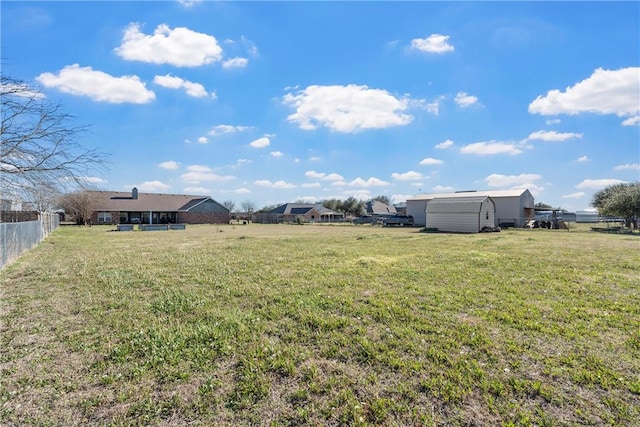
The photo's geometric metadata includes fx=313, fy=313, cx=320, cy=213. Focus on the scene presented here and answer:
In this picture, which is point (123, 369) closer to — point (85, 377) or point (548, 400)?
point (85, 377)

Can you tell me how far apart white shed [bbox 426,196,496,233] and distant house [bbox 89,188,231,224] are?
35.4 meters

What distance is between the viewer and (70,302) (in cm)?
595

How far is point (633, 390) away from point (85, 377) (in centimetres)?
544

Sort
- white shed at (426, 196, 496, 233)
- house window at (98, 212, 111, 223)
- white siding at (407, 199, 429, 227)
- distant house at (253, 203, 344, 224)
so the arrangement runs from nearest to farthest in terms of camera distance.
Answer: white shed at (426, 196, 496, 233), white siding at (407, 199, 429, 227), house window at (98, 212, 111, 223), distant house at (253, 203, 344, 224)

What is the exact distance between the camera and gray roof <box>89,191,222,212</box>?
44781 millimetres

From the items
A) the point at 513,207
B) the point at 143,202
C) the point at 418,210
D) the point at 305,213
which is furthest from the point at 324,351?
the point at 305,213

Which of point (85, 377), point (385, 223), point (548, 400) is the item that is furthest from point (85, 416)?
point (385, 223)

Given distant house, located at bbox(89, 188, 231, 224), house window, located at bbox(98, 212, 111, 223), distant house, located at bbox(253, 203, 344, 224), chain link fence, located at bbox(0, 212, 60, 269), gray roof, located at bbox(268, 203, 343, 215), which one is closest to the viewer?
chain link fence, located at bbox(0, 212, 60, 269)

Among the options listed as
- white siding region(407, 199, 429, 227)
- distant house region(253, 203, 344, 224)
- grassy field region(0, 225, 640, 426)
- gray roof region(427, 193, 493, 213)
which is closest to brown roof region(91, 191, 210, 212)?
distant house region(253, 203, 344, 224)

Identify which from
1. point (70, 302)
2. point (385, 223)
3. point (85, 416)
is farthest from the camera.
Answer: point (385, 223)

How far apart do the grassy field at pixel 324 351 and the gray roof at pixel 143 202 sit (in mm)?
43541

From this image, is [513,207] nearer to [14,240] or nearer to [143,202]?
[14,240]

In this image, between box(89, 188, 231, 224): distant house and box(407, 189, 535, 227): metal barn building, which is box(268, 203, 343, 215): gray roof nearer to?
box(89, 188, 231, 224): distant house

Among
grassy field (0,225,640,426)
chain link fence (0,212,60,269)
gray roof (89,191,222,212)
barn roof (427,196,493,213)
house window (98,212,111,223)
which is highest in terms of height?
gray roof (89,191,222,212)
